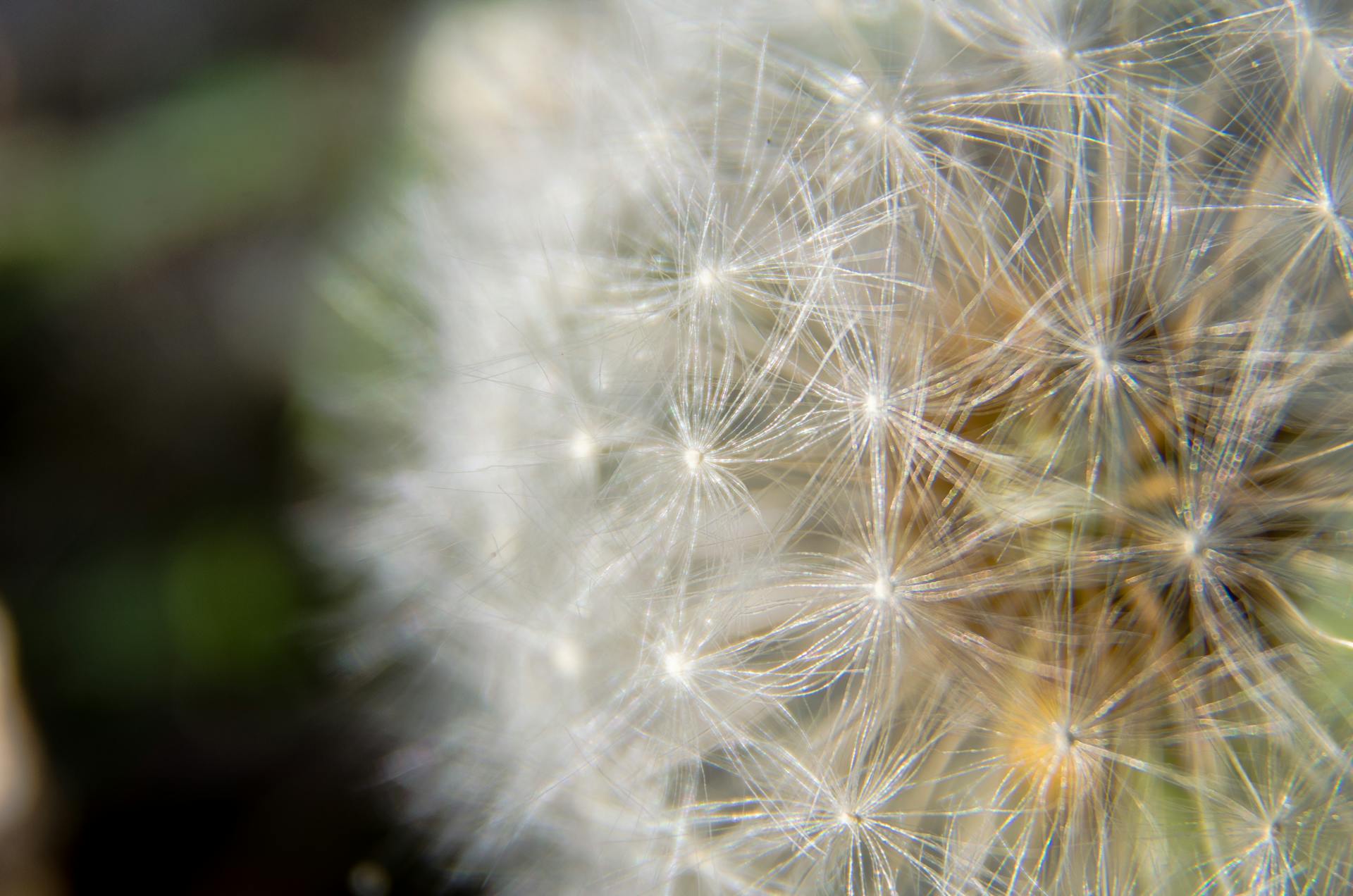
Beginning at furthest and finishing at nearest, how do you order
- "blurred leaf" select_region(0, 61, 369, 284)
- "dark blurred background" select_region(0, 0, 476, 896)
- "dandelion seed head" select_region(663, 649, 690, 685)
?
"blurred leaf" select_region(0, 61, 369, 284) < "dark blurred background" select_region(0, 0, 476, 896) < "dandelion seed head" select_region(663, 649, 690, 685)

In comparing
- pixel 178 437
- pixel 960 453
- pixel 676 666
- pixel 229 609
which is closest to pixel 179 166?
pixel 178 437

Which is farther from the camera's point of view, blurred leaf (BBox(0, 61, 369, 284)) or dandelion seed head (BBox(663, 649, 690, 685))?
blurred leaf (BBox(0, 61, 369, 284))

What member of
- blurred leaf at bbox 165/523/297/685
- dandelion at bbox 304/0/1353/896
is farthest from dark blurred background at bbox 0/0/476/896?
dandelion at bbox 304/0/1353/896

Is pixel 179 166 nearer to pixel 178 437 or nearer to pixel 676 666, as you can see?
pixel 178 437

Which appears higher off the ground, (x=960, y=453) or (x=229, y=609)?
(x=960, y=453)

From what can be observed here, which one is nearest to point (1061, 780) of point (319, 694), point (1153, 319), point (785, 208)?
point (1153, 319)

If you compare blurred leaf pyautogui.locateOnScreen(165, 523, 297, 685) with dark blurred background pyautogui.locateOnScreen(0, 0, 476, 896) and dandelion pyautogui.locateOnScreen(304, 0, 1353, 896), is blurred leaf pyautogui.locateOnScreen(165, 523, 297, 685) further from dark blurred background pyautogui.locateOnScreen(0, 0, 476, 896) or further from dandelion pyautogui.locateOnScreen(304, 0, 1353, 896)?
dandelion pyautogui.locateOnScreen(304, 0, 1353, 896)

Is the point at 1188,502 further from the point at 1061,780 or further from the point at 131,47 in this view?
the point at 131,47

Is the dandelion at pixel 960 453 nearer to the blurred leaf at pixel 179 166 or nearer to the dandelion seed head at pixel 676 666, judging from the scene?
the dandelion seed head at pixel 676 666
